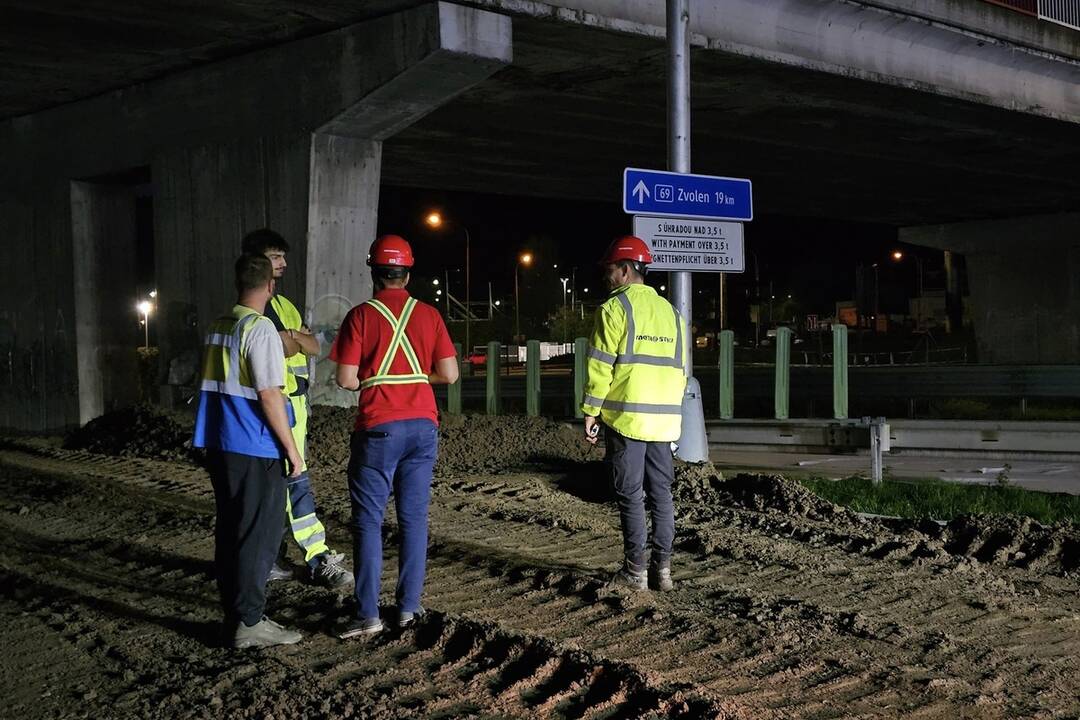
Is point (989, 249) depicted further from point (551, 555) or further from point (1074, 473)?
point (551, 555)

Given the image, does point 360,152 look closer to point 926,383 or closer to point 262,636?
point 262,636

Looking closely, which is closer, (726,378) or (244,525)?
(244,525)

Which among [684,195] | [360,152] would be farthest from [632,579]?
[360,152]

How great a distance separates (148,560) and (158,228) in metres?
10.9

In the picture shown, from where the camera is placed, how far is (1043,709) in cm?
499

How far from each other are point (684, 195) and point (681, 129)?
0.75 meters

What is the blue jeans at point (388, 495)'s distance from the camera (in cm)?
604

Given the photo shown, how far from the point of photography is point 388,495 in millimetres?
6059

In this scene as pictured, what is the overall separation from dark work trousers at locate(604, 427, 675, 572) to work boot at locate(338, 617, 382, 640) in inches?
65.3

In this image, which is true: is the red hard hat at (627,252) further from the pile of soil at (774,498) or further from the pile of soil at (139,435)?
the pile of soil at (139,435)

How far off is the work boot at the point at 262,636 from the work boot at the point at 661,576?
7.24ft

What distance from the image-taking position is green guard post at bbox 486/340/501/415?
2300 centimetres

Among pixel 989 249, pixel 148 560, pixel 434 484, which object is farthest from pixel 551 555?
pixel 989 249

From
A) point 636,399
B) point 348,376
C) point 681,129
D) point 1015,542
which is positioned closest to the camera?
point 348,376
